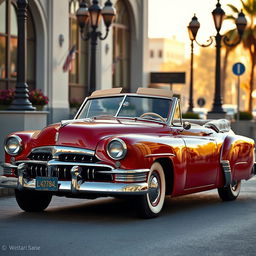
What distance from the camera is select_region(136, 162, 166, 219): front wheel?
952 cm

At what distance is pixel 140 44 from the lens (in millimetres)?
40344

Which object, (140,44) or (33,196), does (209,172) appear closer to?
(33,196)

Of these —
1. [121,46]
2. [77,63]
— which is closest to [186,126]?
[77,63]

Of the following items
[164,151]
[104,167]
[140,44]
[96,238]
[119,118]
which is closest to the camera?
[96,238]

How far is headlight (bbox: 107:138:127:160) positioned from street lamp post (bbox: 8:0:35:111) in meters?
7.44

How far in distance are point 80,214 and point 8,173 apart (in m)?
1.01

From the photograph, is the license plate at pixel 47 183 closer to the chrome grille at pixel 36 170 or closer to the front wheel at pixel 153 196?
the chrome grille at pixel 36 170

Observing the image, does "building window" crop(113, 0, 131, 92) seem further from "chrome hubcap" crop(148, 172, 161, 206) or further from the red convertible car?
"chrome hubcap" crop(148, 172, 161, 206)

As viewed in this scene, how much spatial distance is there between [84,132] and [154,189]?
3.60ft

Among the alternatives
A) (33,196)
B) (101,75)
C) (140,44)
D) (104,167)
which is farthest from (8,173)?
(140,44)

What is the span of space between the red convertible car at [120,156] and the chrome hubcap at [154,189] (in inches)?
0.5

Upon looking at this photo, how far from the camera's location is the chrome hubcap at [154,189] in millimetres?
9695

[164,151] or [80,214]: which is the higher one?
[164,151]

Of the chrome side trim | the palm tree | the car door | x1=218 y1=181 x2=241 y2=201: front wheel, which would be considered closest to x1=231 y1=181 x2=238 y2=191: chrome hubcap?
x1=218 y1=181 x2=241 y2=201: front wheel
